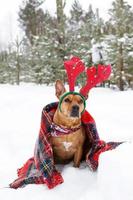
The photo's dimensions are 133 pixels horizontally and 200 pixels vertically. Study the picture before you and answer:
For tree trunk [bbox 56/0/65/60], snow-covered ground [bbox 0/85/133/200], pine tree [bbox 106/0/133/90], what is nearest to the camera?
snow-covered ground [bbox 0/85/133/200]

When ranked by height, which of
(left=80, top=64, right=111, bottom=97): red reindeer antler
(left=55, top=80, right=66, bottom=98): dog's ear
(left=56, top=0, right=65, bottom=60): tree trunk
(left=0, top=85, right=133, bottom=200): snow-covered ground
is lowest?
(left=0, top=85, right=133, bottom=200): snow-covered ground

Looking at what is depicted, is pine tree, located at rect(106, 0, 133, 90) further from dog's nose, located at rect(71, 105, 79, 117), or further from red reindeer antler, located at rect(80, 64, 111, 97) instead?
dog's nose, located at rect(71, 105, 79, 117)

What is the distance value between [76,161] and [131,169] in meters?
1.21

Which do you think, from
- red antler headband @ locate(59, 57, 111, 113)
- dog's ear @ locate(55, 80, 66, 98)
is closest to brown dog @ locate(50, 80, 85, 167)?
dog's ear @ locate(55, 80, 66, 98)

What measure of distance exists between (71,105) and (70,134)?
0.28 metres

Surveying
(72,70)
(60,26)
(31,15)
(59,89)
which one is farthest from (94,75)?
(31,15)

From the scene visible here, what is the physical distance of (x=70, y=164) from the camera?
3.77m

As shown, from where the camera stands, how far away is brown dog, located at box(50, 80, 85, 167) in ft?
11.3

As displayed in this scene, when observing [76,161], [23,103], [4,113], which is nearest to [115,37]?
[23,103]

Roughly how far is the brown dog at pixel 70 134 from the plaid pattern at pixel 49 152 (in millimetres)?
55

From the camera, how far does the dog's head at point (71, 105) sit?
11.2 feet

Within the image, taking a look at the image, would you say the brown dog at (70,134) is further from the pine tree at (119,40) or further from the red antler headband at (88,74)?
the pine tree at (119,40)

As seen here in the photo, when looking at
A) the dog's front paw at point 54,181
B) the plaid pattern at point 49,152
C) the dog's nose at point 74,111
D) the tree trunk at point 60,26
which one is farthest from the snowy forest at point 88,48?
the dog's front paw at point 54,181

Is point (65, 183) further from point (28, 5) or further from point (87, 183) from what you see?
point (28, 5)
